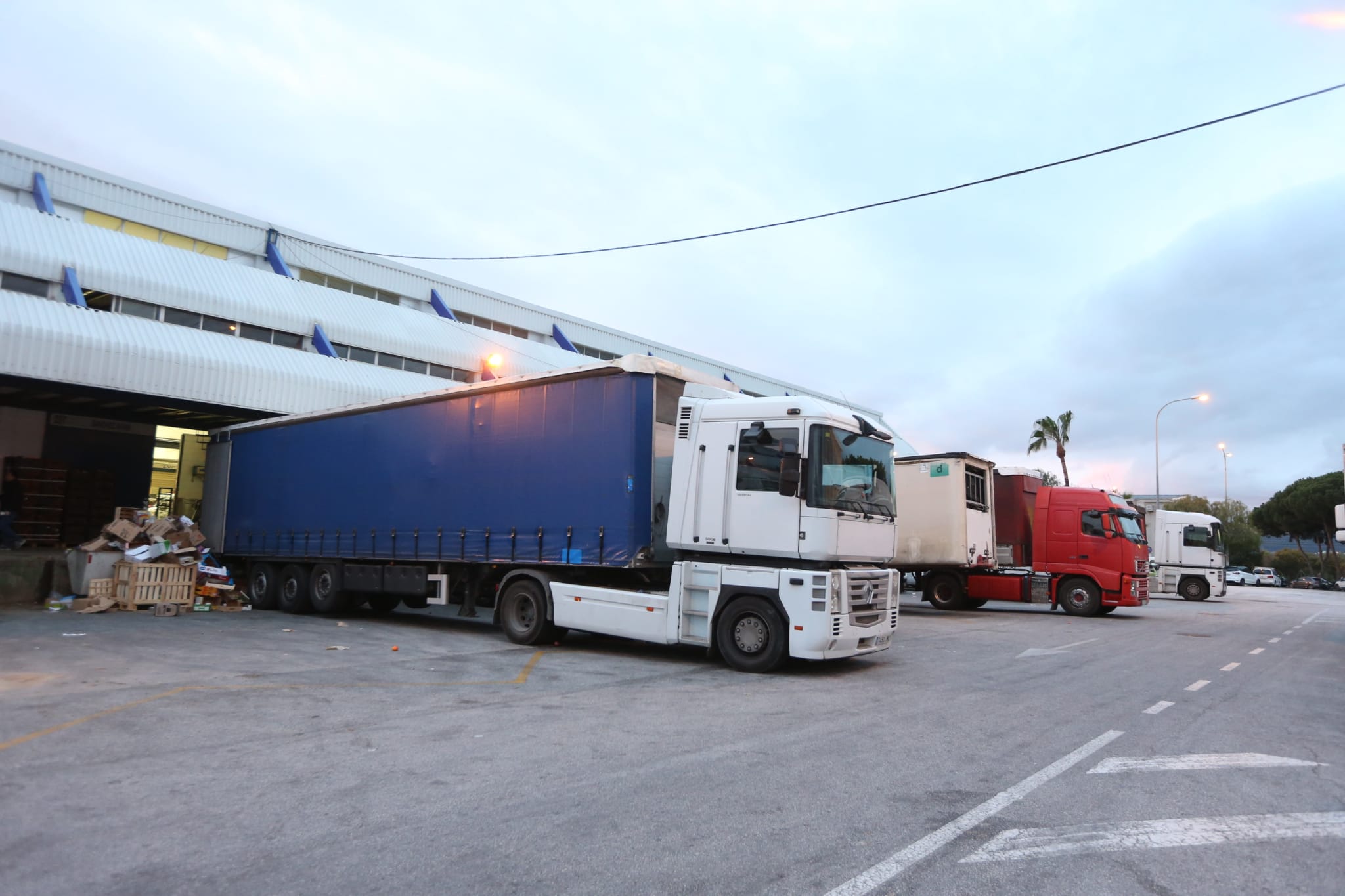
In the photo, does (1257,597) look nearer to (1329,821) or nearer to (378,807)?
(1329,821)

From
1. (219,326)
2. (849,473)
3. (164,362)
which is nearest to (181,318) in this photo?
(219,326)

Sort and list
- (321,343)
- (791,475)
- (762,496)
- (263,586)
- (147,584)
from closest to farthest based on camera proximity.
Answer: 1. (791,475)
2. (762,496)
3. (147,584)
4. (263,586)
5. (321,343)

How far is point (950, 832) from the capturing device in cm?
410

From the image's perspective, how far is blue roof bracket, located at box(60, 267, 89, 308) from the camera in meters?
18.1

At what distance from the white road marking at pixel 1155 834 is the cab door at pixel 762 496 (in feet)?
16.9

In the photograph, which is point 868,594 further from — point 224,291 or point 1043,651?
point 224,291

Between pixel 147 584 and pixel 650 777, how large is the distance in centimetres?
1443

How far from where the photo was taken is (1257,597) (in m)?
34.6

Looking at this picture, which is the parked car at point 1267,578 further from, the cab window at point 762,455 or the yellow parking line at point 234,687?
the yellow parking line at point 234,687

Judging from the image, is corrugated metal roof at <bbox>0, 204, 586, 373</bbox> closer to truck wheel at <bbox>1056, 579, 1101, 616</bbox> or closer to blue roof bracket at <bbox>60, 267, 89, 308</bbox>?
blue roof bracket at <bbox>60, 267, 89, 308</bbox>

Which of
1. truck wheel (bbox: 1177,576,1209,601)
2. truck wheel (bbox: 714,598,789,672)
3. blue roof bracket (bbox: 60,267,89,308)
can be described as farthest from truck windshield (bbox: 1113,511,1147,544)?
blue roof bracket (bbox: 60,267,89,308)

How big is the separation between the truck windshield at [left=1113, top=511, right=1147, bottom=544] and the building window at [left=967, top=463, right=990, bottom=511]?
2984mm

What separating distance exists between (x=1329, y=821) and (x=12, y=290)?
23.3 m

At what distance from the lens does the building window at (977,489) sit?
63.5ft
